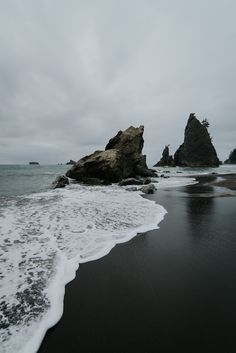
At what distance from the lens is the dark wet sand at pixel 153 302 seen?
2766 mm

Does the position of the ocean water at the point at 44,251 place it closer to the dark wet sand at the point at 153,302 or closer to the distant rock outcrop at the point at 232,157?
the dark wet sand at the point at 153,302

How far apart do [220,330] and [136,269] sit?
2.03 metres

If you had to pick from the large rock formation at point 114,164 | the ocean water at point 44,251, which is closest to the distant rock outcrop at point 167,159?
the large rock formation at point 114,164

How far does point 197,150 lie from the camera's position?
10244 cm

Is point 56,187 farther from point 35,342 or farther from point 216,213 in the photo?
point 35,342

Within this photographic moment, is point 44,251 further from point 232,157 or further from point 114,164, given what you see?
point 232,157

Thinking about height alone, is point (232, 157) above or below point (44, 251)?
above

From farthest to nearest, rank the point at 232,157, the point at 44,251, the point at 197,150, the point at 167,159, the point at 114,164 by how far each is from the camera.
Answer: the point at 232,157 < the point at 167,159 < the point at 197,150 < the point at 114,164 < the point at 44,251

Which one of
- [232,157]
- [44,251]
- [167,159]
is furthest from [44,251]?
[232,157]

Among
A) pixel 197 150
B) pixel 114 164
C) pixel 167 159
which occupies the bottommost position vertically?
pixel 114 164

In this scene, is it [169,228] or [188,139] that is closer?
[169,228]

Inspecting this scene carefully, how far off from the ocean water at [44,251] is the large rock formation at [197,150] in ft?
322

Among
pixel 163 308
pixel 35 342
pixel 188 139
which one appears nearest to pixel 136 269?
pixel 163 308

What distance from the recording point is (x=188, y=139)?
107188 millimetres
